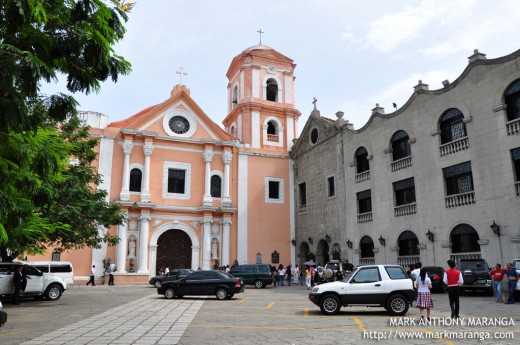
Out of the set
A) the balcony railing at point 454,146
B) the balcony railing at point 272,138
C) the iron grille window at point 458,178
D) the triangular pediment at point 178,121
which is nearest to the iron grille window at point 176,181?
the triangular pediment at point 178,121

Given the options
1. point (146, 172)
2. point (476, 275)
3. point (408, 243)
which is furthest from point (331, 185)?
point (476, 275)

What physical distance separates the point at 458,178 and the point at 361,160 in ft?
24.3

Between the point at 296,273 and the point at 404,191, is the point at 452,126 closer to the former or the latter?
the point at 404,191

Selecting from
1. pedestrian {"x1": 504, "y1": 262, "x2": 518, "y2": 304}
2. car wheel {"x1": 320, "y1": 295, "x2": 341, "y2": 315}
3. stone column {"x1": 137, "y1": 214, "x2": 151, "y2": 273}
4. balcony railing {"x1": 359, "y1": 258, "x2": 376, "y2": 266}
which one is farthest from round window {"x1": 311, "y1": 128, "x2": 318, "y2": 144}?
car wheel {"x1": 320, "y1": 295, "x2": 341, "y2": 315}

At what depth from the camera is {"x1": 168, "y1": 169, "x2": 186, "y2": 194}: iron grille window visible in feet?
107

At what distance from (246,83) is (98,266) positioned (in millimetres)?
18122

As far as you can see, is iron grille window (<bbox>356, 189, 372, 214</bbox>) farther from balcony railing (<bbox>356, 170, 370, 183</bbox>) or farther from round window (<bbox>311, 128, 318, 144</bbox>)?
round window (<bbox>311, 128, 318, 144</bbox>)

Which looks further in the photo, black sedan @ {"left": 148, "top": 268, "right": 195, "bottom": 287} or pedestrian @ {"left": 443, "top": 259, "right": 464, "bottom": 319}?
black sedan @ {"left": 148, "top": 268, "right": 195, "bottom": 287}

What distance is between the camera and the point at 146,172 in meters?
31.5

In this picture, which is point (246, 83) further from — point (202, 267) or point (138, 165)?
point (202, 267)

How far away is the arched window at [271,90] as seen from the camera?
37.3 metres

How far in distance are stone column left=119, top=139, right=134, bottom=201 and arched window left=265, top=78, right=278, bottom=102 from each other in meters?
12.3

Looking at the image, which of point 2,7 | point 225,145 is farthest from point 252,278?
point 2,7

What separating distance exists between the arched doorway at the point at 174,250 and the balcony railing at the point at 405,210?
613 inches
